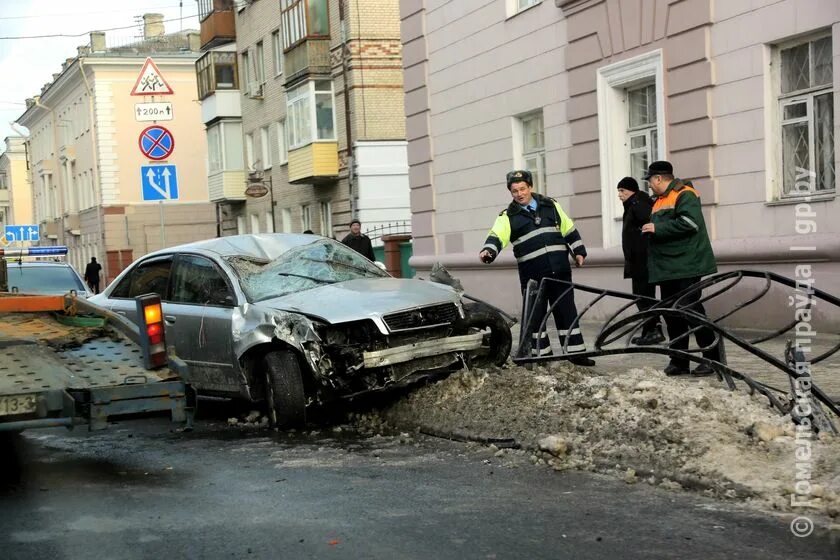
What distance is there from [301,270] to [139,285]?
77.1 inches

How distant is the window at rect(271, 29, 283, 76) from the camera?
37.3m

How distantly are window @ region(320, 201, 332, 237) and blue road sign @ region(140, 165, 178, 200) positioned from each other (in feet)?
55.1

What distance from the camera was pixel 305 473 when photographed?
6.85 m

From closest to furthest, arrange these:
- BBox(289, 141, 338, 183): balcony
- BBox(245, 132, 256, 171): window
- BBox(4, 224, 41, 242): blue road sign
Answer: BBox(289, 141, 338, 183): balcony
BBox(4, 224, 41, 242): blue road sign
BBox(245, 132, 256, 171): window

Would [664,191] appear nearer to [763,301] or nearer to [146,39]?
[763,301]

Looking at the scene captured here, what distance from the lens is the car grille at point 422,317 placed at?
27.5 ft

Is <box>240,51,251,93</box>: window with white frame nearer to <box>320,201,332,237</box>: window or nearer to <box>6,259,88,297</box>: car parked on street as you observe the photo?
<box>320,201,332,237</box>: window

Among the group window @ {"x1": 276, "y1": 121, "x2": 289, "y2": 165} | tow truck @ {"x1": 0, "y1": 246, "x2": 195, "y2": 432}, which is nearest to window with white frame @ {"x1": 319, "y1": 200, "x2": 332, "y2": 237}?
window @ {"x1": 276, "y1": 121, "x2": 289, "y2": 165}

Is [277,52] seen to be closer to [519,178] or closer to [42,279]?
[42,279]

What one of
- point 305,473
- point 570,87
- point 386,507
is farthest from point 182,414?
point 570,87

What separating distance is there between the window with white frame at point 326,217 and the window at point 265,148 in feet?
16.8

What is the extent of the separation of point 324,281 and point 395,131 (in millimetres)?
23538

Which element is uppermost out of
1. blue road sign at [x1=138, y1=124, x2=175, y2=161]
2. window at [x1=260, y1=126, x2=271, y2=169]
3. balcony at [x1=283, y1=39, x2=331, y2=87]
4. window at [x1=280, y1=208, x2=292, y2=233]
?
balcony at [x1=283, y1=39, x2=331, y2=87]

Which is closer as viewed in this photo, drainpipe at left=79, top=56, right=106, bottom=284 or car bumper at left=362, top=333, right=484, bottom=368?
car bumper at left=362, top=333, right=484, bottom=368
